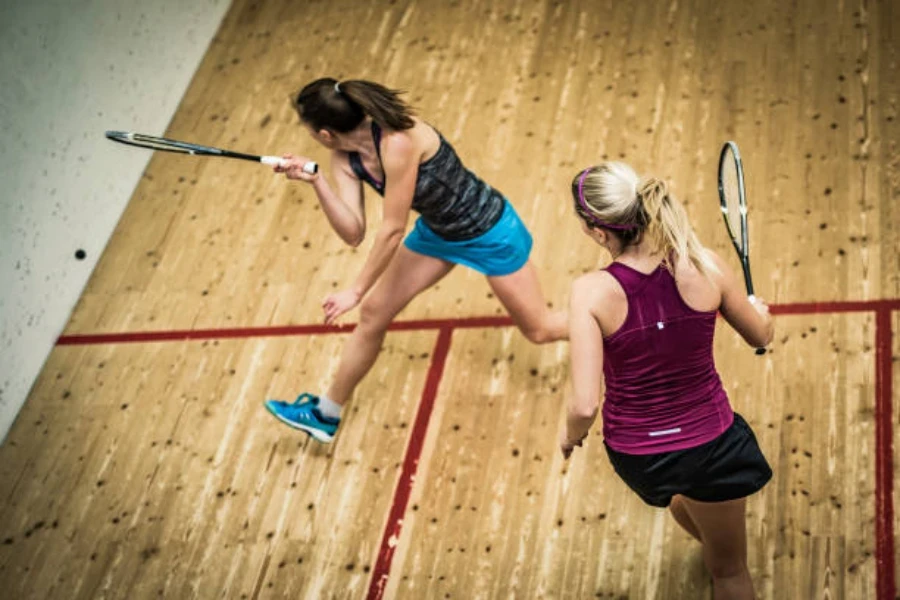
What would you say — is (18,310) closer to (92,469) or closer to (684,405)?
(92,469)

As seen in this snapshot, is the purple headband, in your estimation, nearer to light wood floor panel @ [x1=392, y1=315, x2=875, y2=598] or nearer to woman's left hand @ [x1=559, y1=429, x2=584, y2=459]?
woman's left hand @ [x1=559, y1=429, x2=584, y2=459]

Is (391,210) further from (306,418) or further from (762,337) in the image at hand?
(762,337)

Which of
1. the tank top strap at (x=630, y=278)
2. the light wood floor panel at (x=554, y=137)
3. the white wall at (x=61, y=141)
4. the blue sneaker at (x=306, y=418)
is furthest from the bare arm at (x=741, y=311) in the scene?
the white wall at (x=61, y=141)

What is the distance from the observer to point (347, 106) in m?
2.86

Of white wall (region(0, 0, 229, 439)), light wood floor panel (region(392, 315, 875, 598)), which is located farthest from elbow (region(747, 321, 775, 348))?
white wall (region(0, 0, 229, 439))

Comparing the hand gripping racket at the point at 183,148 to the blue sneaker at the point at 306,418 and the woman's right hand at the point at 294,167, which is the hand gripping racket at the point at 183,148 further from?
the blue sneaker at the point at 306,418

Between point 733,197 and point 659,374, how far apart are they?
84 cm

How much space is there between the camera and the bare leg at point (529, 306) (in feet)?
10.8

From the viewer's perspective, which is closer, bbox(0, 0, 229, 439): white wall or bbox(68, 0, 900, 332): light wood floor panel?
bbox(68, 0, 900, 332): light wood floor panel

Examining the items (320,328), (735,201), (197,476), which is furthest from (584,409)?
(320,328)

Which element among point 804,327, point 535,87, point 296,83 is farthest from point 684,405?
point 296,83

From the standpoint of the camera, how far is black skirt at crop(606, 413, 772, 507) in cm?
225

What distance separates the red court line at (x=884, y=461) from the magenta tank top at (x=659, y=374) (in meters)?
0.91

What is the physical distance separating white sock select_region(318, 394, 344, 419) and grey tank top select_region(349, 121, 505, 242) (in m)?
0.73
